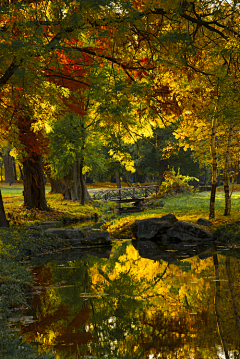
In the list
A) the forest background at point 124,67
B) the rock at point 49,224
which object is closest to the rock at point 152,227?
the forest background at point 124,67

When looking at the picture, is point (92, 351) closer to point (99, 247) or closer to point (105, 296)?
point (105, 296)

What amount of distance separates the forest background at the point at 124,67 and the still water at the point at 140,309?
3015 mm

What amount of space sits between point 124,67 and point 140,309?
265 inches

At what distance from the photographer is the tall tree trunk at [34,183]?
1928 centimetres

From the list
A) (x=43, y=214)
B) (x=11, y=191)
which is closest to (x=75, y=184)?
(x=43, y=214)

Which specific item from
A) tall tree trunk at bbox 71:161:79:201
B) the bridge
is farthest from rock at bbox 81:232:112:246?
the bridge

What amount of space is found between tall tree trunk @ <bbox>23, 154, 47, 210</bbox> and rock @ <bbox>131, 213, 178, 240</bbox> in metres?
6.68

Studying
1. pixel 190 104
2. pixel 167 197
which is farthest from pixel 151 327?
pixel 167 197

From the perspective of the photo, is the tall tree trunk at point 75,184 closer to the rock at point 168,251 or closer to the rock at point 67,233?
the rock at point 67,233

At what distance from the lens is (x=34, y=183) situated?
19547mm

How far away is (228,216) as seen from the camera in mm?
15227

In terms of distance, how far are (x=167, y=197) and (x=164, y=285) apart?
23.9 meters

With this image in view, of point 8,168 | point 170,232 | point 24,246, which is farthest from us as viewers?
point 8,168

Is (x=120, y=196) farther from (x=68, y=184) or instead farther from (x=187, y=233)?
(x=187, y=233)
